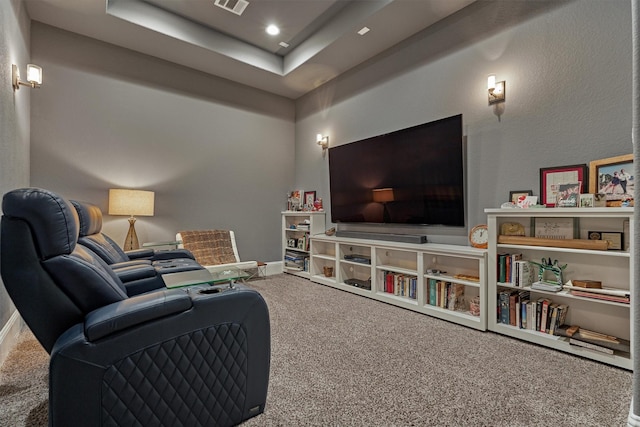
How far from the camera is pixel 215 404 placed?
1279mm

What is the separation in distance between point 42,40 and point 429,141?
167 inches

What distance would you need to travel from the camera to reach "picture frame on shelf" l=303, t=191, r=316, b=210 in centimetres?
478

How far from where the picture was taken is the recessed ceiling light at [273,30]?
3.62 meters

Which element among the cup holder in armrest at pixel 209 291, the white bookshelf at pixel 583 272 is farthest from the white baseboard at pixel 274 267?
the cup holder in armrest at pixel 209 291

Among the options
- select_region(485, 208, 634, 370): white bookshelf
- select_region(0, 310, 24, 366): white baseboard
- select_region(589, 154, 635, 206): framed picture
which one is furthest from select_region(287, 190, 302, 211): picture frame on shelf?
select_region(589, 154, 635, 206): framed picture

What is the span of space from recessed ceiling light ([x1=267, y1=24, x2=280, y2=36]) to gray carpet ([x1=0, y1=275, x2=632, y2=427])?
3439 millimetres

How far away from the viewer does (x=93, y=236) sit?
250cm

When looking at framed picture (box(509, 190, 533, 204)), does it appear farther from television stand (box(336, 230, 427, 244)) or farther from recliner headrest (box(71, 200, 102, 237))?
recliner headrest (box(71, 200, 102, 237))

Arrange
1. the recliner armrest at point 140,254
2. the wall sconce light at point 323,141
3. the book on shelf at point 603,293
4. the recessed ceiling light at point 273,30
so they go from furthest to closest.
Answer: the wall sconce light at point 323,141
the recessed ceiling light at point 273,30
the recliner armrest at point 140,254
the book on shelf at point 603,293

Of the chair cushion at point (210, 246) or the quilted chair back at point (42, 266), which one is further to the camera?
the chair cushion at point (210, 246)

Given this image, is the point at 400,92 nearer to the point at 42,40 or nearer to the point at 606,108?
the point at 606,108

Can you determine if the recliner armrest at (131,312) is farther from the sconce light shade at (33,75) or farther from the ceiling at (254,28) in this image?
the ceiling at (254,28)

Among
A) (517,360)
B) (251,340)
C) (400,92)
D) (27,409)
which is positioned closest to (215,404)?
(251,340)

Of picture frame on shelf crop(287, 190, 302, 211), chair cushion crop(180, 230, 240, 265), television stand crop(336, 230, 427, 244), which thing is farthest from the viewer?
picture frame on shelf crop(287, 190, 302, 211)
